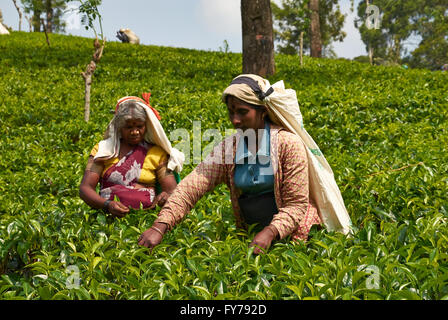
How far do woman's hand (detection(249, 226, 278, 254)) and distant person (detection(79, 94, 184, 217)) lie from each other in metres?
1.31

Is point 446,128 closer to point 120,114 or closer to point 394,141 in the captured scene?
point 394,141

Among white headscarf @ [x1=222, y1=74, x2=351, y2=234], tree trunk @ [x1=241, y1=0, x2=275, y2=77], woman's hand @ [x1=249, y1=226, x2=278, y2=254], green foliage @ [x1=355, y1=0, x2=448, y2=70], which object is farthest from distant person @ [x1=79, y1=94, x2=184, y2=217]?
green foliage @ [x1=355, y1=0, x2=448, y2=70]

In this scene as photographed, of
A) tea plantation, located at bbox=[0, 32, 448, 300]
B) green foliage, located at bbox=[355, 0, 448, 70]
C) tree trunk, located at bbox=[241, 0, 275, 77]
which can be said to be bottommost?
tea plantation, located at bbox=[0, 32, 448, 300]

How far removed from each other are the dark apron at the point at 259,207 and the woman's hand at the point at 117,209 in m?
0.99

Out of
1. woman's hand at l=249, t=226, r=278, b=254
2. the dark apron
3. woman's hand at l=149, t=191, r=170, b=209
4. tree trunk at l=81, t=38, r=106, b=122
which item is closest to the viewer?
woman's hand at l=249, t=226, r=278, b=254

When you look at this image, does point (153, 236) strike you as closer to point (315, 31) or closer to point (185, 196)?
point (185, 196)

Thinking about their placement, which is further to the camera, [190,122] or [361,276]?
[190,122]

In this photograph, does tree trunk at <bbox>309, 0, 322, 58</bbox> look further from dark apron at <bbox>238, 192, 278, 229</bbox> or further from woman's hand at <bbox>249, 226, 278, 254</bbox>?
woman's hand at <bbox>249, 226, 278, 254</bbox>

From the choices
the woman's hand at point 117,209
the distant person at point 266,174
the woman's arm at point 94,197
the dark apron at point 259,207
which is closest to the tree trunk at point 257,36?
the woman's arm at point 94,197

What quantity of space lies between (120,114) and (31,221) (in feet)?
3.75

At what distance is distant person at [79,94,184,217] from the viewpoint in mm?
3666
